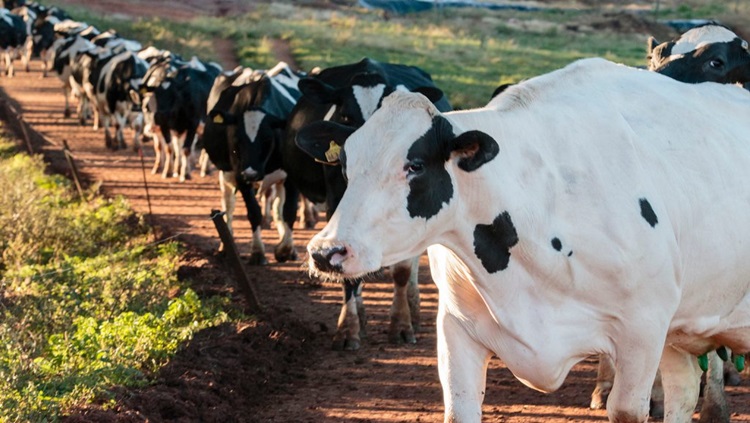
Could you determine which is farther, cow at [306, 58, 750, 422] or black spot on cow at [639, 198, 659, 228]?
black spot on cow at [639, 198, 659, 228]

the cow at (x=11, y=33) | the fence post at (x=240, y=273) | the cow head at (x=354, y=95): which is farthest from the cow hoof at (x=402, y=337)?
the cow at (x=11, y=33)

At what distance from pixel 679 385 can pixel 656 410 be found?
1206 millimetres

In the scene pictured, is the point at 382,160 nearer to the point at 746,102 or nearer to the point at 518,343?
the point at 518,343

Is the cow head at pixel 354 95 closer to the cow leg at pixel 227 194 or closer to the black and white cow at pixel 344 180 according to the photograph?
the black and white cow at pixel 344 180

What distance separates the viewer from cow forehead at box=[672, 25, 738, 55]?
29.2 feet

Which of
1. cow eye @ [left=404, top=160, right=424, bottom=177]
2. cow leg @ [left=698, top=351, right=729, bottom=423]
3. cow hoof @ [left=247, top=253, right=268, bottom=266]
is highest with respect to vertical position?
cow eye @ [left=404, top=160, right=424, bottom=177]

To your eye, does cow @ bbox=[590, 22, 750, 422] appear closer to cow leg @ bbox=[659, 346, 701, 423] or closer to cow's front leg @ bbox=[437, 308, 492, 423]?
cow leg @ bbox=[659, 346, 701, 423]

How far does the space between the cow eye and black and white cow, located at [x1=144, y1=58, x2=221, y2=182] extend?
50.5 feet

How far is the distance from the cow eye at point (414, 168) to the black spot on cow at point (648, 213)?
45.2 inches

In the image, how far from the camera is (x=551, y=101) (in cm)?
628

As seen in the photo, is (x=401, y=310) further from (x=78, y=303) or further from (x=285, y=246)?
(x=285, y=246)

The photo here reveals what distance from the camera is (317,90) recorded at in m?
11.0

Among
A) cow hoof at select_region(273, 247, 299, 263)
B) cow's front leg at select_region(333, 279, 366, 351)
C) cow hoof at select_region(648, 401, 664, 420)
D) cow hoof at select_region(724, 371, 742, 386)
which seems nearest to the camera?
cow hoof at select_region(648, 401, 664, 420)

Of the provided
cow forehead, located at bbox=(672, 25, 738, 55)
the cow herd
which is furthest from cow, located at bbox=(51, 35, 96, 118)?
the cow herd
